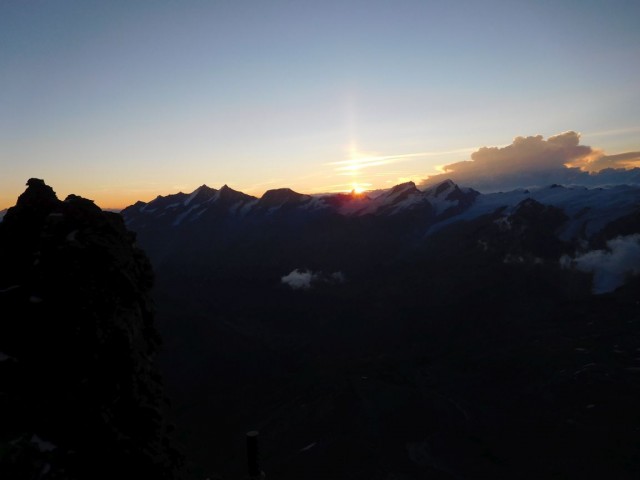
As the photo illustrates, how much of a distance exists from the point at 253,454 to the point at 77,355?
470 inches

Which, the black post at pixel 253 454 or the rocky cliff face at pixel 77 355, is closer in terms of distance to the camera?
the rocky cliff face at pixel 77 355

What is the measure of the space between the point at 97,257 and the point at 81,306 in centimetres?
375

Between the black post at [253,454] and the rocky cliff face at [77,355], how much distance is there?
4.88 metres

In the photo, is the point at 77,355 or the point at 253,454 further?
the point at 253,454

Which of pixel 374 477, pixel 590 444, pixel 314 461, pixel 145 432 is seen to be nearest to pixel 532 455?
pixel 590 444

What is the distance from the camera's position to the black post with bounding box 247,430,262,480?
1121 inches

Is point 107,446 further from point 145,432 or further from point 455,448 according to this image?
point 455,448

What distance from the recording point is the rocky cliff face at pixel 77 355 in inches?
982

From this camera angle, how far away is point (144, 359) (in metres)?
30.8

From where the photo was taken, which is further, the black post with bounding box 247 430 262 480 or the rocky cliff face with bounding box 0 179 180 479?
the black post with bounding box 247 430 262 480

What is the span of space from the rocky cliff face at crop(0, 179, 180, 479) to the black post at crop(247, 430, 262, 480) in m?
4.88

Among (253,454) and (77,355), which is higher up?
(77,355)

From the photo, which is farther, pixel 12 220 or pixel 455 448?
pixel 455 448

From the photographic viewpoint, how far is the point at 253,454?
2883 centimetres
